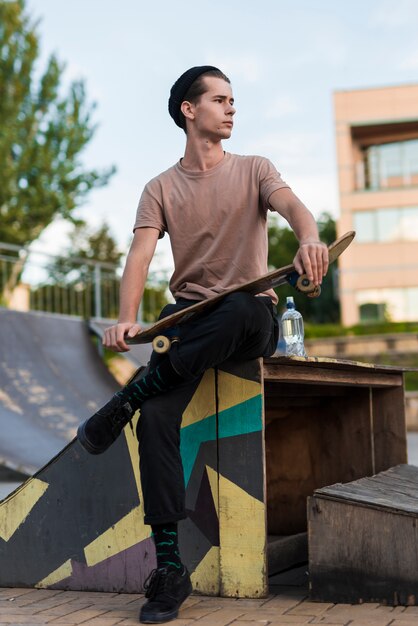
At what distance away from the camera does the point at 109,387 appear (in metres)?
11.2

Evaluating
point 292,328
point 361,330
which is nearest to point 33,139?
point 361,330

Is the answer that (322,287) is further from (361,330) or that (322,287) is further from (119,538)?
Result: (119,538)

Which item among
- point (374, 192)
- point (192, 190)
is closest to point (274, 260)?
point (374, 192)

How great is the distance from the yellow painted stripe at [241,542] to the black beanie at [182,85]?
1.53m

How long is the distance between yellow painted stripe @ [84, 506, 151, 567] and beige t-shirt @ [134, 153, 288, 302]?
916mm

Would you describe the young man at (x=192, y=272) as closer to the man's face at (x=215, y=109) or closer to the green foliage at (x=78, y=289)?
the man's face at (x=215, y=109)

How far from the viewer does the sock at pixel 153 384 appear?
302 centimetres

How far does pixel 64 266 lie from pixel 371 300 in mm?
23681

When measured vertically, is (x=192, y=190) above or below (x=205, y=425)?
above

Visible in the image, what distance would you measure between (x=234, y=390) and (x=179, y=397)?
29 centimetres

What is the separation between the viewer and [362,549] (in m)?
3.11

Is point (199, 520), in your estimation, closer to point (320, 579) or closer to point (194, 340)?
point (320, 579)

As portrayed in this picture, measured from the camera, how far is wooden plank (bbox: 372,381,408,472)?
14.9ft

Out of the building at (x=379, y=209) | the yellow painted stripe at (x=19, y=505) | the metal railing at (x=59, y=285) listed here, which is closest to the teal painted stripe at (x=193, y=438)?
the yellow painted stripe at (x=19, y=505)
